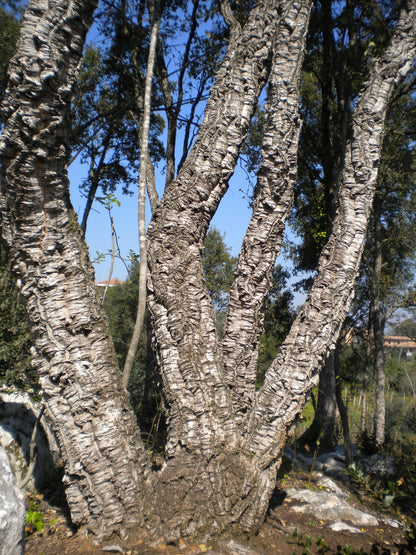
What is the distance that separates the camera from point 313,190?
8.32 m

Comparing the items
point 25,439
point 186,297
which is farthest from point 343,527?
point 25,439

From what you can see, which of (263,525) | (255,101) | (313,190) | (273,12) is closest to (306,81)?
(313,190)

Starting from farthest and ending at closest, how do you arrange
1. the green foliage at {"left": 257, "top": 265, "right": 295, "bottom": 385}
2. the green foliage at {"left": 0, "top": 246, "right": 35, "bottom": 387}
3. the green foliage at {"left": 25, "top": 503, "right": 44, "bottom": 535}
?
the green foliage at {"left": 257, "top": 265, "right": 295, "bottom": 385} < the green foliage at {"left": 0, "top": 246, "right": 35, "bottom": 387} < the green foliage at {"left": 25, "top": 503, "right": 44, "bottom": 535}

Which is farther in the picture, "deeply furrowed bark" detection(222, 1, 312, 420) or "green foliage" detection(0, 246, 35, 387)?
"green foliage" detection(0, 246, 35, 387)

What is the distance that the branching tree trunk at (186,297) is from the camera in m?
2.05

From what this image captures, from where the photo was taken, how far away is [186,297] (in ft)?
8.78

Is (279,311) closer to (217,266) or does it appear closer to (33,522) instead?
(217,266)

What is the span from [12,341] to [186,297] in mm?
2667

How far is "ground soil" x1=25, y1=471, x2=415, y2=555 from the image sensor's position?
2137 mm

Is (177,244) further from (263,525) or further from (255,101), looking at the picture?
(263,525)

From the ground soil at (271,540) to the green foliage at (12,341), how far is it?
1.49 meters

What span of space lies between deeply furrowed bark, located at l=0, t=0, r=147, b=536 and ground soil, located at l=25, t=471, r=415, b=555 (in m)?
0.14

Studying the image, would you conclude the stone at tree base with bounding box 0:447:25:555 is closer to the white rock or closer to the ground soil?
the ground soil

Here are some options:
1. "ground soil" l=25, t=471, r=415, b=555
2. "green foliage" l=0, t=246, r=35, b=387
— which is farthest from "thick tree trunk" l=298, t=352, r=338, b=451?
"green foliage" l=0, t=246, r=35, b=387
